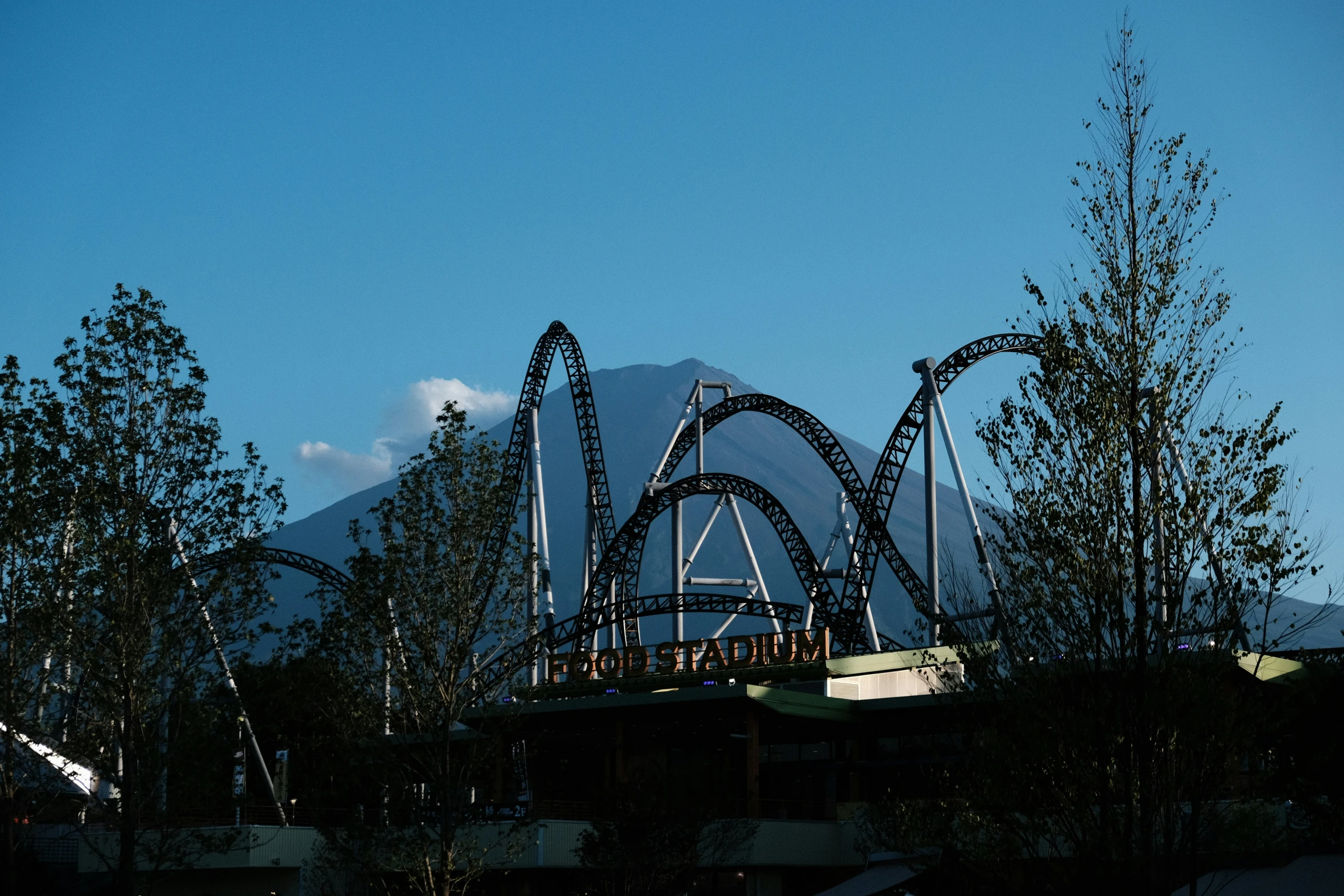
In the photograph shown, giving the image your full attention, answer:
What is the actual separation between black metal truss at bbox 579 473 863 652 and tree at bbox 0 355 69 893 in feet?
65.6

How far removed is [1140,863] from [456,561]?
11.6 metres

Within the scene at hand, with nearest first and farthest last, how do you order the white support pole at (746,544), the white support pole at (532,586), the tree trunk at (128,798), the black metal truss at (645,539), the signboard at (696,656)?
1. the tree trunk at (128,798)
2. the white support pole at (532,586)
3. the signboard at (696,656)
4. the black metal truss at (645,539)
5. the white support pole at (746,544)

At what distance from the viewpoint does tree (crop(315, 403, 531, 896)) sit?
833 inches

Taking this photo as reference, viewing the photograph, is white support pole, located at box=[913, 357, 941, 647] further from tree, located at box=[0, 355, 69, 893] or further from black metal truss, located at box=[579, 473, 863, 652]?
tree, located at box=[0, 355, 69, 893]

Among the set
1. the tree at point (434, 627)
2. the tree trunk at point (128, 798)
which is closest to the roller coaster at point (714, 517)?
the tree at point (434, 627)

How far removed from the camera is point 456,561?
21547mm

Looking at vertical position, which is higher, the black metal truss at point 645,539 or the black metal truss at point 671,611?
the black metal truss at point 645,539

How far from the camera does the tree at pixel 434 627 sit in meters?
21.2

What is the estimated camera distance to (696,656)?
35.2m

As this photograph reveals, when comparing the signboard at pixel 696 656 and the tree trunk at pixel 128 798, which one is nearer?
the tree trunk at pixel 128 798

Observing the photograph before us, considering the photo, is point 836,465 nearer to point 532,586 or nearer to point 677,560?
point 677,560

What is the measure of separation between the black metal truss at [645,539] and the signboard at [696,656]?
372 centimetres

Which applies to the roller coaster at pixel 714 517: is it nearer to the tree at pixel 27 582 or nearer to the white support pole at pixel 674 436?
the white support pole at pixel 674 436

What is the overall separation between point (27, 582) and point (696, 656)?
1767 cm
